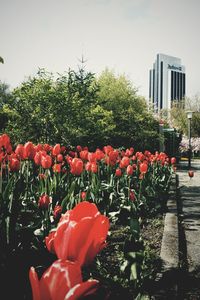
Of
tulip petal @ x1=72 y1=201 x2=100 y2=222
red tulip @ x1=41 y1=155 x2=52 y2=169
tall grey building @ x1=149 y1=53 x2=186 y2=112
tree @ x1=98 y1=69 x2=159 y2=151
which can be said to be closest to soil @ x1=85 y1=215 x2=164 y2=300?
tulip petal @ x1=72 y1=201 x2=100 y2=222

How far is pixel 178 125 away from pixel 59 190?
4969 cm

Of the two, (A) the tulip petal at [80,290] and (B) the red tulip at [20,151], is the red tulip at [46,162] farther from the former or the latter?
(A) the tulip petal at [80,290]

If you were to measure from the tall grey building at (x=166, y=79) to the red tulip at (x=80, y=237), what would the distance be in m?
153

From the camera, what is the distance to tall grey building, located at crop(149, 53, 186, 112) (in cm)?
14962

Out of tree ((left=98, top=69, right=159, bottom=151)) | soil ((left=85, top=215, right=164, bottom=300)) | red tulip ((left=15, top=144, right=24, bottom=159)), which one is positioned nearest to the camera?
soil ((left=85, top=215, right=164, bottom=300))

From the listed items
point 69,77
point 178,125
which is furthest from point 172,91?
point 69,77

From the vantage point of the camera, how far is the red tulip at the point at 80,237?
26.6 inches

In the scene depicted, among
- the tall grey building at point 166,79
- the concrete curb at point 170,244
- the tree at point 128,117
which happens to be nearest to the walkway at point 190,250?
the concrete curb at point 170,244

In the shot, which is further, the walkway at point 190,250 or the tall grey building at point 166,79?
the tall grey building at point 166,79

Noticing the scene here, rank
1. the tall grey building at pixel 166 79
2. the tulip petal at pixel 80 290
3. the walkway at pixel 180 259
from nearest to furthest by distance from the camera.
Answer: the tulip petal at pixel 80 290
the walkway at pixel 180 259
the tall grey building at pixel 166 79

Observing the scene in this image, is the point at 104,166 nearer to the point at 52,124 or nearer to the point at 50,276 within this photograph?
the point at 52,124

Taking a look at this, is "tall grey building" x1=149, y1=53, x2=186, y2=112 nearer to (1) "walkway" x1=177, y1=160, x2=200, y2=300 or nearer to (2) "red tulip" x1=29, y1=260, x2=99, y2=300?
(1) "walkway" x1=177, y1=160, x2=200, y2=300

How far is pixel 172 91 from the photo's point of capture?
5778 inches

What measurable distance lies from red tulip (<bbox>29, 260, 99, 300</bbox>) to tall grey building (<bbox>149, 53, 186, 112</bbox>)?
153 m
